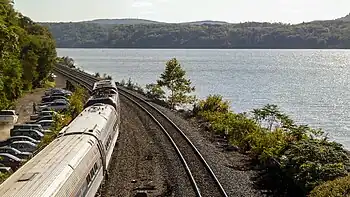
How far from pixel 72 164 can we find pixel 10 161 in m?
13.8

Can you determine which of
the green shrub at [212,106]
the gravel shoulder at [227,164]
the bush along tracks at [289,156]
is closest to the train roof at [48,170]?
the gravel shoulder at [227,164]

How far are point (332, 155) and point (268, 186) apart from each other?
10.1 feet

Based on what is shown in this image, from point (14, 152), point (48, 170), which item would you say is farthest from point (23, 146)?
point (48, 170)

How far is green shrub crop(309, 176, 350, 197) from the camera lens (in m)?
16.4

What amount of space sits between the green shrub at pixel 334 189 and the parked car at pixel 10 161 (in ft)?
54.7

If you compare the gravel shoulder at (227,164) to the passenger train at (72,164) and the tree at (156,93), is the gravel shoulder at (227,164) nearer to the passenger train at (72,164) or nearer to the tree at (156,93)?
the passenger train at (72,164)

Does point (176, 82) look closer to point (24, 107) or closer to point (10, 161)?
point (24, 107)

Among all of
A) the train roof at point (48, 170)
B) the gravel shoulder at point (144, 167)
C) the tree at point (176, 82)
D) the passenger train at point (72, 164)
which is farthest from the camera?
the tree at point (176, 82)

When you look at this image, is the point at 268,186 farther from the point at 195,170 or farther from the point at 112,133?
the point at 112,133

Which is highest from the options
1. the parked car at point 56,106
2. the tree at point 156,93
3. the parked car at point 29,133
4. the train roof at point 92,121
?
the train roof at point 92,121

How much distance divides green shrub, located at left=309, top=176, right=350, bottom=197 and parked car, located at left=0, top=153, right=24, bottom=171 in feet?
54.7

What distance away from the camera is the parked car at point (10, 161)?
27.7 m

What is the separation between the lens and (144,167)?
83.6 feet

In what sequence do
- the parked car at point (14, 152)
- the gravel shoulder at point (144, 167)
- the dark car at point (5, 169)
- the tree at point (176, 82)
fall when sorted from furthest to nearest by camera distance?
the tree at point (176, 82), the parked car at point (14, 152), the dark car at point (5, 169), the gravel shoulder at point (144, 167)
